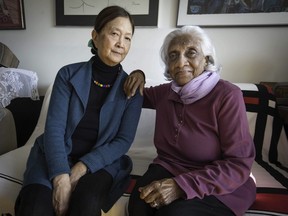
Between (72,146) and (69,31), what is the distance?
4.20ft

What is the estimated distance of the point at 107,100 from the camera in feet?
3.43

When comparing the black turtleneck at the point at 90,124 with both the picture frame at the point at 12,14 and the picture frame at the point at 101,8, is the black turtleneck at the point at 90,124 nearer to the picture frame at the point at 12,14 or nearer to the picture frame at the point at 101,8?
the picture frame at the point at 101,8

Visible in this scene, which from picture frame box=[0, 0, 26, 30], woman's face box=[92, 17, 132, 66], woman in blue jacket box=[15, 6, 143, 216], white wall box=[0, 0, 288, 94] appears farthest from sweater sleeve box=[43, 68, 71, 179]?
picture frame box=[0, 0, 26, 30]

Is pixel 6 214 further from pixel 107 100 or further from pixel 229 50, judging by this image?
→ pixel 229 50

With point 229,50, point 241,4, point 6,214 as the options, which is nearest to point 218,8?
point 241,4

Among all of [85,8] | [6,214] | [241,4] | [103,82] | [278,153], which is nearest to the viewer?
[6,214]

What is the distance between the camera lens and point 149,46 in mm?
1862

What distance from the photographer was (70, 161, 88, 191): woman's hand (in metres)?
0.91

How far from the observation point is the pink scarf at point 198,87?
95 cm

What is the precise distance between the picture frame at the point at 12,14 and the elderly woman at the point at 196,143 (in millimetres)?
1537

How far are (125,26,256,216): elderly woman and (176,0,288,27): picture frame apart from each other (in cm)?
75

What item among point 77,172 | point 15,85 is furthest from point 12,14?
Result: point 77,172

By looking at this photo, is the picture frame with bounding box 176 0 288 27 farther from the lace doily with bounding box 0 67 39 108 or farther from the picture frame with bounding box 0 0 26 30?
the picture frame with bounding box 0 0 26 30

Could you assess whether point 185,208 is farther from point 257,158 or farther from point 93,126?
point 257,158
